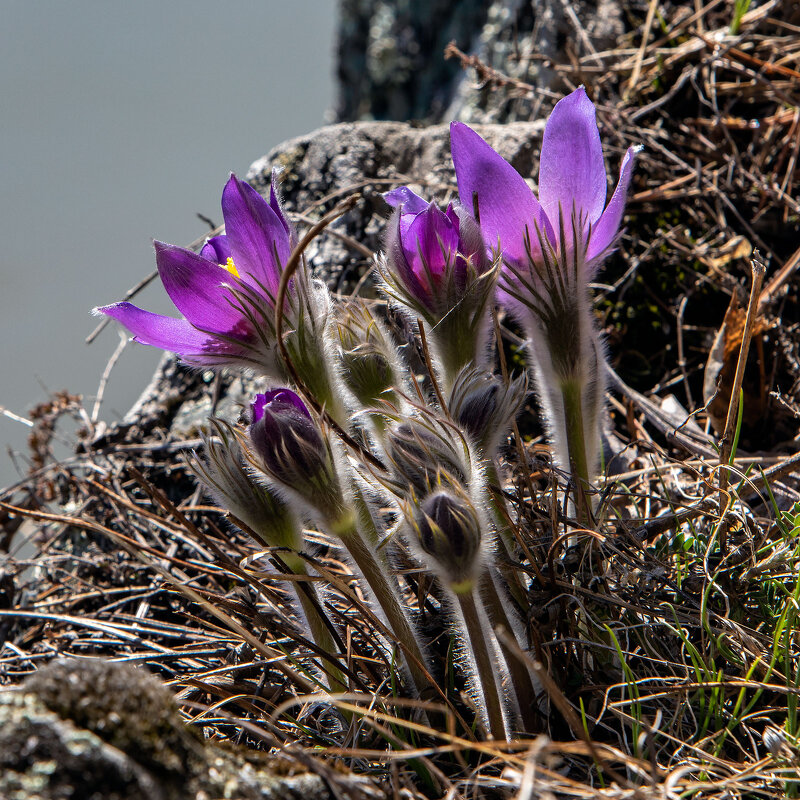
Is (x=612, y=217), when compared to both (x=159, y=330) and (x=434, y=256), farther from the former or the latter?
(x=159, y=330)

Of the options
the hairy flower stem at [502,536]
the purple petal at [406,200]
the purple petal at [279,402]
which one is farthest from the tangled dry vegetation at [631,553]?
the purple petal at [406,200]

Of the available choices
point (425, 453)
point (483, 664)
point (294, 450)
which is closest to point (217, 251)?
point (294, 450)

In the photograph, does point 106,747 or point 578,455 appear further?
point 578,455

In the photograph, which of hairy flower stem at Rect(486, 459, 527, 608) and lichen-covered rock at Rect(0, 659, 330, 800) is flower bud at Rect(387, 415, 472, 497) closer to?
hairy flower stem at Rect(486, 459, 527, 608)

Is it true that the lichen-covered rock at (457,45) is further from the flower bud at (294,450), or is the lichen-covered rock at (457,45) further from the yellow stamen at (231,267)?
the flower bud at (294,450)

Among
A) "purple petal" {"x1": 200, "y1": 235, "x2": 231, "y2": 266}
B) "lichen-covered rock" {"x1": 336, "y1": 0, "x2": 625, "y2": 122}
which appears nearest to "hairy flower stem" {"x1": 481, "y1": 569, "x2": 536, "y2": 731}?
"purple petal" {"x1": 200, "y1": 235, "x2": 231, "y2": 266}
